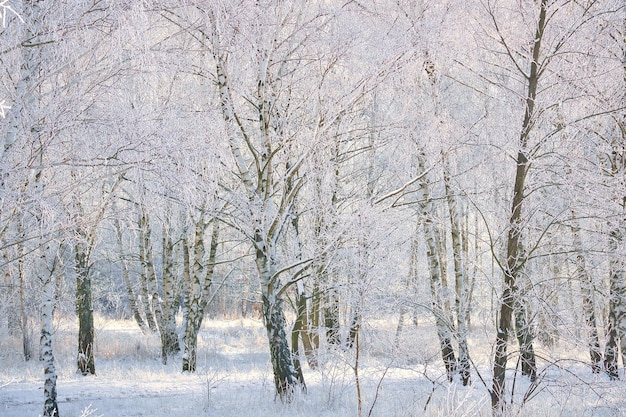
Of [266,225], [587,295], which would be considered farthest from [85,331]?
[587,295]

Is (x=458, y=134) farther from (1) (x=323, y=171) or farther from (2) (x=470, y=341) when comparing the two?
(2) (x=470, y=341)

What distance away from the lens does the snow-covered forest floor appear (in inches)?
282

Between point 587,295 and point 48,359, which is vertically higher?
point 587,295

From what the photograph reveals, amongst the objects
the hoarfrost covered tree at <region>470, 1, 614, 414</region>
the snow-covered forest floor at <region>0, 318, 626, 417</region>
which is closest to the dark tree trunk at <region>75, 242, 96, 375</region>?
the snow-covered forest floor at <region>0, 318, 626, 417</region>

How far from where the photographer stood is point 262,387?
1024 cm

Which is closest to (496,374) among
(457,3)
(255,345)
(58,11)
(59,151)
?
(457,3)

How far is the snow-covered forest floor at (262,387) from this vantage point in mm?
7156

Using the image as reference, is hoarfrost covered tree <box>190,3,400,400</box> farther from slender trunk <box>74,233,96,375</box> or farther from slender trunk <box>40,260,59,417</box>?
slender trunk <box>74,233,96,375</box>

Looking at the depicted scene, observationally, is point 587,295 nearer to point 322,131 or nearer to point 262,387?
point 322,131

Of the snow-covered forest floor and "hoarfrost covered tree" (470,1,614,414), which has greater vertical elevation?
"hoarfrost covered tree" (470,1,614,414)

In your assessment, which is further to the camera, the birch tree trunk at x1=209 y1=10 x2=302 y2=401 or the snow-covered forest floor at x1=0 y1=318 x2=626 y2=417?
the birch tree trunk at x1=209 y1=10 x2=302 y2=401

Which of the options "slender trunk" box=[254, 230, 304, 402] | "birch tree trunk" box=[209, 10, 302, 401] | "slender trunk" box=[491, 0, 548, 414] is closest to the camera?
"slender trunk" box=[491, 0, 548, 414]

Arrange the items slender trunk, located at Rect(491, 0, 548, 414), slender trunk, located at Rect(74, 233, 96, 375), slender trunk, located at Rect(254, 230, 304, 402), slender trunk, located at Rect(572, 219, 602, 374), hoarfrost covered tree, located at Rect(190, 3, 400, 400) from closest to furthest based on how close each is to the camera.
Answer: slender trunk, located at Rect(491, 0, 548, 414)
slender trunk, located at Rect(572, 219, 602, 374)
hoarfrost covered tree, located at Rect(190, 3, 400, 400)
slender trunk, located at Rect(254, 230, 304, 402)
slender trunk, located at Rect(74, 233, 96, 375)

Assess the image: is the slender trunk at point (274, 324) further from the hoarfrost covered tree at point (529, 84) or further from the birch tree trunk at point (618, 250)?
the birch tree trunk at point (618, 250)
